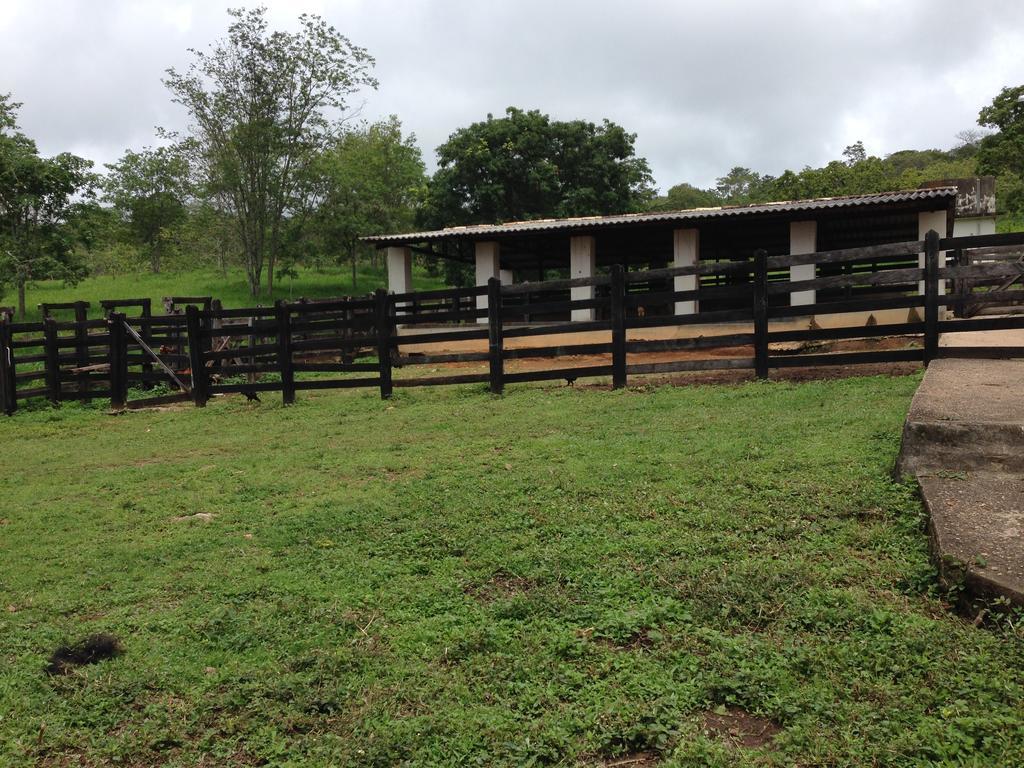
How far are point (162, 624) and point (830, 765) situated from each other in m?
2.83

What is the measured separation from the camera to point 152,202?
46.8 metres

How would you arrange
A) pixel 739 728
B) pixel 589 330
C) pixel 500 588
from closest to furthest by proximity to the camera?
pixel 739 728
pixel 500 588
pixel 589 330

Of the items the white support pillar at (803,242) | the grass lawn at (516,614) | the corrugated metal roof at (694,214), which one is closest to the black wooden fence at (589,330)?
the corrugated metal roof at (694,214)

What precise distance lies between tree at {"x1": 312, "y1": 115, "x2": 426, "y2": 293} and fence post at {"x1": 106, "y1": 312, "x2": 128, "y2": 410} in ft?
73.9

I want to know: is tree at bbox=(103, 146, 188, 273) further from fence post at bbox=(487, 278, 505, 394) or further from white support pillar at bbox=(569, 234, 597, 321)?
fence post at bbox=(487, 278, 505, 394)

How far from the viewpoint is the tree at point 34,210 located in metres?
29.1

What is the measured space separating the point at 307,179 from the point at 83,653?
3396cm

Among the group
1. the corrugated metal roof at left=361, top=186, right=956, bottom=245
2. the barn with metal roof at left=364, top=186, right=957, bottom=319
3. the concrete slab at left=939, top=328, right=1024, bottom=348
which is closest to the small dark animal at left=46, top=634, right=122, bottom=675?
the concrete slab at left=939, top=328, right=1024, bottom=348

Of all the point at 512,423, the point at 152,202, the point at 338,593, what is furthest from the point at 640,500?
the point at 152,202

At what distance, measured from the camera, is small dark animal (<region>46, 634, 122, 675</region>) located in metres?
3.31

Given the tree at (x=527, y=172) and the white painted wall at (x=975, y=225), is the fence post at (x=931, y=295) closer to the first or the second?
the white painted wall at (x=975, y=225)

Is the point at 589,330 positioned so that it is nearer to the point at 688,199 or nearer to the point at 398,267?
the point at 398,267

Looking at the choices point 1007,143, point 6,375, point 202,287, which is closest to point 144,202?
point 202,287

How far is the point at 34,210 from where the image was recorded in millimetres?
30453
